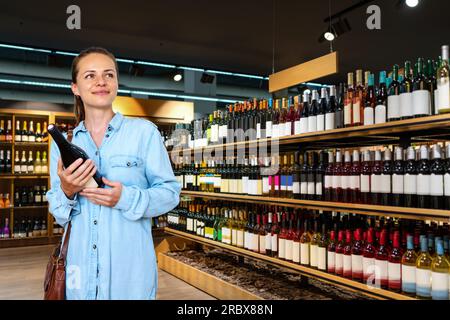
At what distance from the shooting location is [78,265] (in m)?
1.33

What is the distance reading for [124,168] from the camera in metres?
1.38

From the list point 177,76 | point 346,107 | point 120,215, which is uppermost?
point 177,76

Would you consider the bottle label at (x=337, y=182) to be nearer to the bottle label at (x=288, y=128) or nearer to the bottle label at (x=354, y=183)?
the bottle label at (x=354, y=183)

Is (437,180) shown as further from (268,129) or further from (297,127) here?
(268,129)

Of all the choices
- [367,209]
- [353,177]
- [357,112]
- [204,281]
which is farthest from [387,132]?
[204,281]

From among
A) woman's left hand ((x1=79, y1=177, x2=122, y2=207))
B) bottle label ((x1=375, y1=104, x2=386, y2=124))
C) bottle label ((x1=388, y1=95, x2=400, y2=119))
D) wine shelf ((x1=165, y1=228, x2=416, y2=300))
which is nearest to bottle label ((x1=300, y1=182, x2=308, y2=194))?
wine shelf ((x1=165, y1=228, x2=416, y2=300))

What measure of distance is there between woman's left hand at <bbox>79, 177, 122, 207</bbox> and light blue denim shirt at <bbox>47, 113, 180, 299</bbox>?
20 millimetres

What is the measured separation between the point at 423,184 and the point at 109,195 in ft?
5.63

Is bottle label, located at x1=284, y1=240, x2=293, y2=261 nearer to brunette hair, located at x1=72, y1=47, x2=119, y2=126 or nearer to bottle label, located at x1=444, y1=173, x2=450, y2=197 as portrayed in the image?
bottle label, located at x1=444, y1=173, x2=450, y2=197

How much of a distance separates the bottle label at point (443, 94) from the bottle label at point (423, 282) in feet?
2.87

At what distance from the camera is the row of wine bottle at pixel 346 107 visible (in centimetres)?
227

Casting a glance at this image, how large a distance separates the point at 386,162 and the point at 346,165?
34 centimetres
